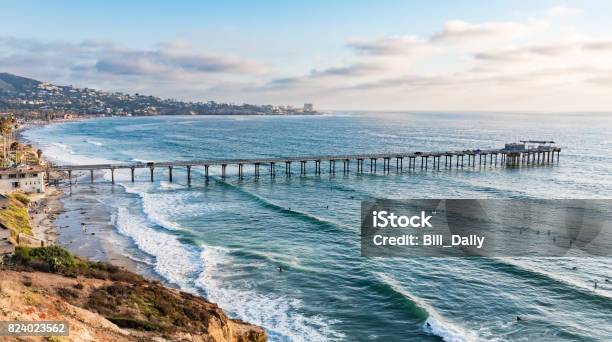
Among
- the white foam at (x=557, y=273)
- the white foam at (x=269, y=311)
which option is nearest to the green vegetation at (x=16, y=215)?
the white foam at (x=269, y=311)

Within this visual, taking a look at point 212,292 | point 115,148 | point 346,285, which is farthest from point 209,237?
point 115,148

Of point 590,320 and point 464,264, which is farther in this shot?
point 464,264

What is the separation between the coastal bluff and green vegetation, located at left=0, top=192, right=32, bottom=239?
12915mm

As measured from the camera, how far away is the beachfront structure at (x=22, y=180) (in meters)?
62.4

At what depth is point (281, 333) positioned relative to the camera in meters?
27.5

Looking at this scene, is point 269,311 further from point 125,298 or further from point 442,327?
point 442,327

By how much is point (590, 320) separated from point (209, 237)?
3128 cm

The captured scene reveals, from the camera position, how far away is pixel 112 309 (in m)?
23.0

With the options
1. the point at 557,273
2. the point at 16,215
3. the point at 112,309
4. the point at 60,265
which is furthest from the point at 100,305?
the point at 557,273

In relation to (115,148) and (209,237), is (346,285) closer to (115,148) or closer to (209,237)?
(209,237)
